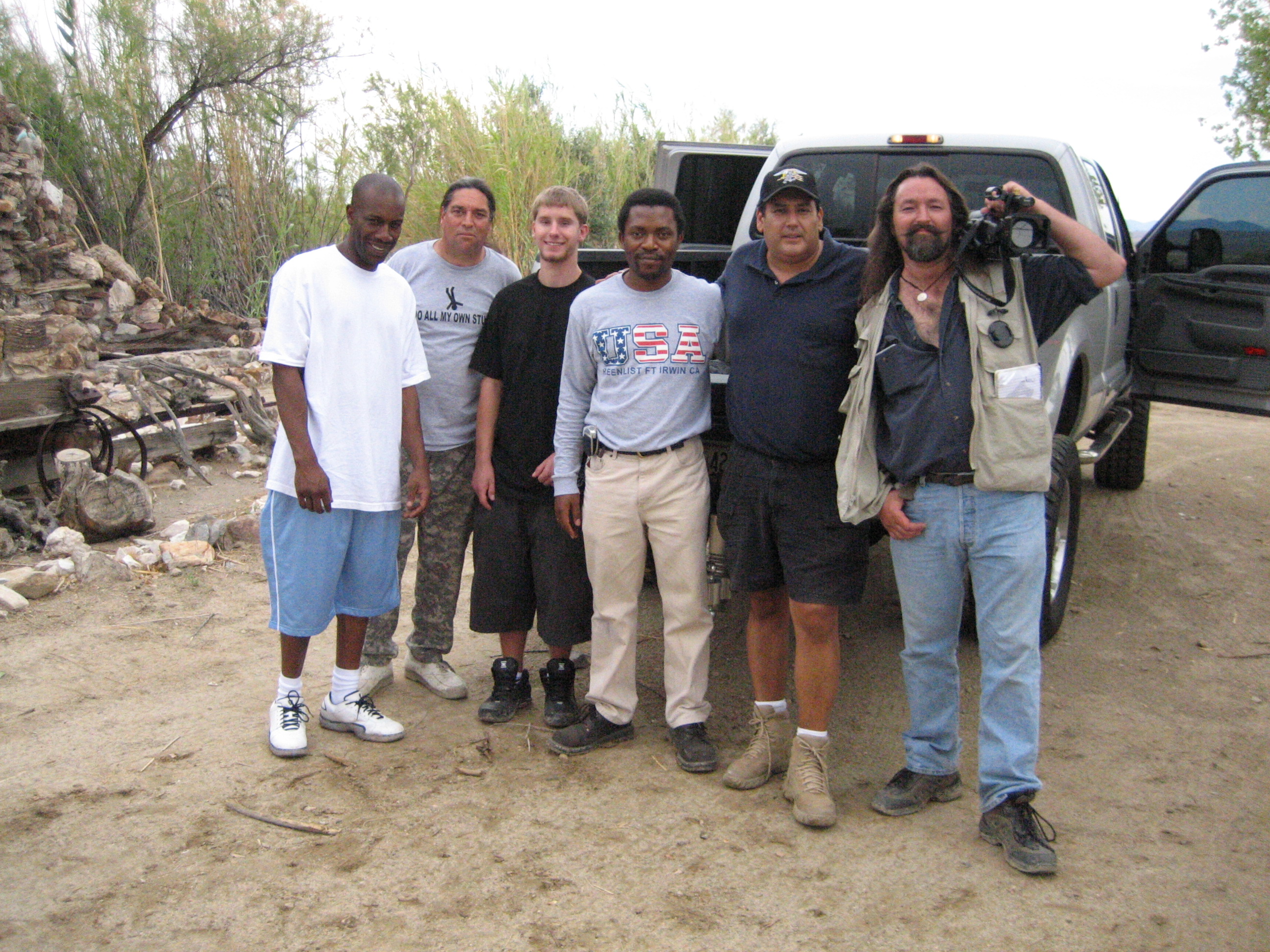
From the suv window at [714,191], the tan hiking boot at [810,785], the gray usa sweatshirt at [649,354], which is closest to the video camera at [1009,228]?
the gray usa sweatshirt at [649,354]

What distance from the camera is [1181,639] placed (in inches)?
195

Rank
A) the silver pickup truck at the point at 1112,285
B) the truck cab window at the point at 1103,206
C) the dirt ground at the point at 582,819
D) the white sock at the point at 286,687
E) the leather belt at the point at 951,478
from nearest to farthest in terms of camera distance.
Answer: the dirt ground at the point at 582,819 < the leather belt at the point at 951,478 < the white sock at the point at 286,687 < the silver pickup truck at the point at 1112,285 < the truck cab window at the point at 1103,206

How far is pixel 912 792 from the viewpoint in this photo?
3365 mm

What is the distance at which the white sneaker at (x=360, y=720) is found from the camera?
154 inches

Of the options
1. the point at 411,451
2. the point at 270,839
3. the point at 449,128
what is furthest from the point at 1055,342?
the point at 449,128

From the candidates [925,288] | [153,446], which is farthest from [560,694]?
[153,446]

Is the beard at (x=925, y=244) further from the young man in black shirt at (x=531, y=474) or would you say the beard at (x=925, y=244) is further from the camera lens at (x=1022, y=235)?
the young man in black shirt at (x=531, y=474)

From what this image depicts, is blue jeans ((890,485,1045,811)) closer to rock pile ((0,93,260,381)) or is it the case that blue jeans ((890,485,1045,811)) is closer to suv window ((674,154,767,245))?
suv window ((674,154,767,245))

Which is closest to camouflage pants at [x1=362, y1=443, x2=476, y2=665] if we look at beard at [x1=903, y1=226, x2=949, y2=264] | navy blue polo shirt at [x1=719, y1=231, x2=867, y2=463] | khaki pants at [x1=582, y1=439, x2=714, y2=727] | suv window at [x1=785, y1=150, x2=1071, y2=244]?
khaki pants at [x1=582, y1=439, x2=714, y2=727]

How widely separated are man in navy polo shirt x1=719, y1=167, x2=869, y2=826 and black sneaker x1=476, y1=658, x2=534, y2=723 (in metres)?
1.14

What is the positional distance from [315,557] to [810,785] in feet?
5.95

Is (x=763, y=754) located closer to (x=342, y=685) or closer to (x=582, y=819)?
(x=582, y=819)

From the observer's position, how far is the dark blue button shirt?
3.02 m

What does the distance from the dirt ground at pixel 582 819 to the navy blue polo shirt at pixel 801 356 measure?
1.17 m
